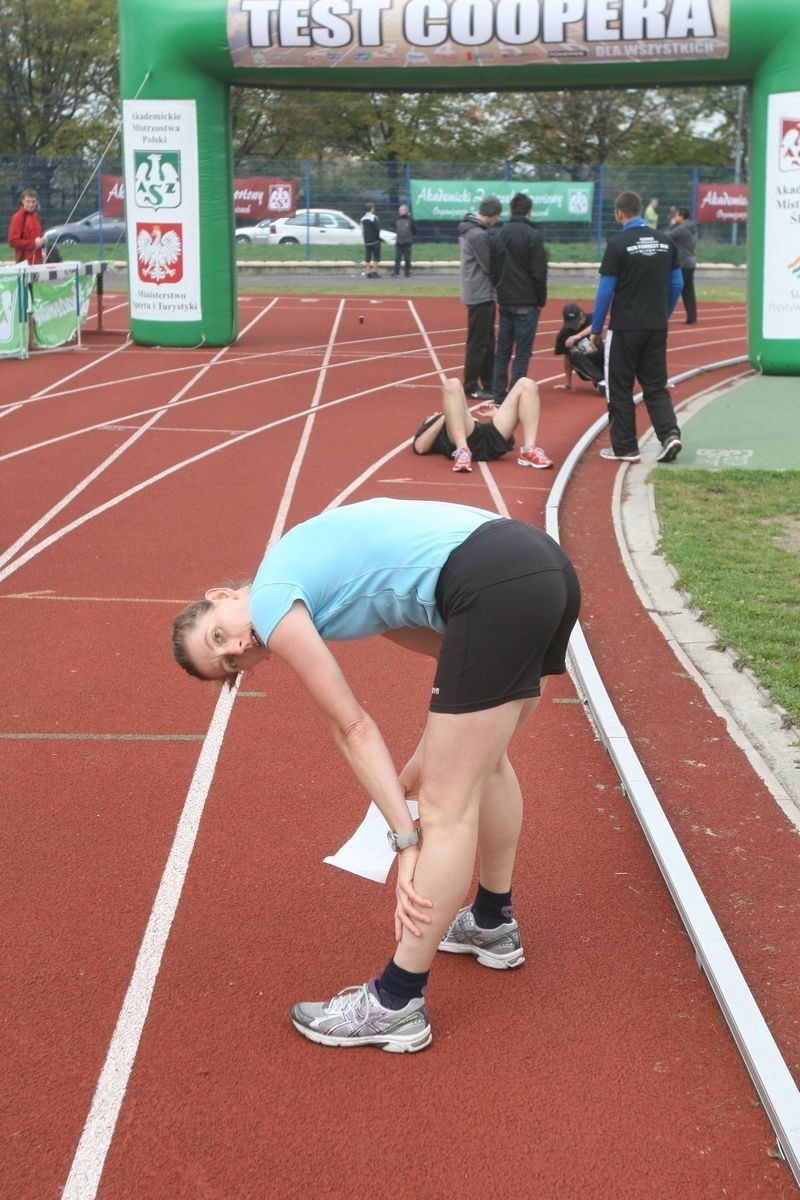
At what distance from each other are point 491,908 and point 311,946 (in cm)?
57

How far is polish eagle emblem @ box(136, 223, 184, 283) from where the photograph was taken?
58.7 ft

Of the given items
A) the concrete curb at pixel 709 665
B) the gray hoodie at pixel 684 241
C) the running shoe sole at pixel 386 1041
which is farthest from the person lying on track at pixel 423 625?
the gray hoodie at pixel 684 241

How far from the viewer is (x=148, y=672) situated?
6531 millimetres

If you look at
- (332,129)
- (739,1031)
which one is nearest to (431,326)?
(739,1031)

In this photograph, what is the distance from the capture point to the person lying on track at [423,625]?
10.3 feet

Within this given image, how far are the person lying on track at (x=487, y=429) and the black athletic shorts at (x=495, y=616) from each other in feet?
26.0

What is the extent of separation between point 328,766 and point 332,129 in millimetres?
49876

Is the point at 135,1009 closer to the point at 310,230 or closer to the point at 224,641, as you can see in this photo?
the point at 224,641

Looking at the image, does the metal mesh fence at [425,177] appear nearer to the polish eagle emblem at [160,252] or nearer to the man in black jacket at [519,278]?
the polish eagle emblem at [160,252]

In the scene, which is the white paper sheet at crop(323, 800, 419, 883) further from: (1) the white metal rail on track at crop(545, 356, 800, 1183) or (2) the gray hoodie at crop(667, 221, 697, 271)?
(2) the gray hoodie at crop(667, 221, 697, 271)

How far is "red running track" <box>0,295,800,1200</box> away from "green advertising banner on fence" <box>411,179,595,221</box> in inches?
1053

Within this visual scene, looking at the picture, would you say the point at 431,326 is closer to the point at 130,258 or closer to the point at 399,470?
the point at 130,258

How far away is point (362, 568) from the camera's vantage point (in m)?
3.23

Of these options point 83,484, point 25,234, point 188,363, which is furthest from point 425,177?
point 83,484
